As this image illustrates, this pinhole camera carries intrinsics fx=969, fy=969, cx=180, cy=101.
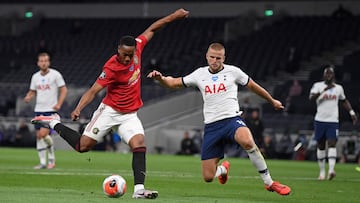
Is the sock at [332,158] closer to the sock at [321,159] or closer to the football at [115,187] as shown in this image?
the sock at [321,159]

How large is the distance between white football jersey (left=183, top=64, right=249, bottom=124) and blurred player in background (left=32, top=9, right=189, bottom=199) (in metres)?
1.12

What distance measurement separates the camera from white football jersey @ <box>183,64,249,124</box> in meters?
15.7

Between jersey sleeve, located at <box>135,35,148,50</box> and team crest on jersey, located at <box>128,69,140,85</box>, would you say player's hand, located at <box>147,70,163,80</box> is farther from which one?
jersey sleeve, located at <box>135,35,148,50</box>

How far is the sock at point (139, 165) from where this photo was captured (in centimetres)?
1477

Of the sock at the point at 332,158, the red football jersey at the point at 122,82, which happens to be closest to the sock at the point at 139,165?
the red football jersey at the point at 122,82

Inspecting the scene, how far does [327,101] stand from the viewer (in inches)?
917

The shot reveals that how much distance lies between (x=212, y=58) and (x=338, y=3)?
121ft

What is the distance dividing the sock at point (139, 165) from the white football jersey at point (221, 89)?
Answer: 4.94 ft

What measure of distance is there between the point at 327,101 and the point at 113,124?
30.2ft

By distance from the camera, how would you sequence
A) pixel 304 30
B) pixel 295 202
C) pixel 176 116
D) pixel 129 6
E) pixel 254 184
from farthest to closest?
pixel 129 6 < pixel 304 30 < pixel 176 116 < pixel 254 184 < pixel 295 202

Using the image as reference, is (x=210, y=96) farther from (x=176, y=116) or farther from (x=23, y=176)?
(x=176, y=116)

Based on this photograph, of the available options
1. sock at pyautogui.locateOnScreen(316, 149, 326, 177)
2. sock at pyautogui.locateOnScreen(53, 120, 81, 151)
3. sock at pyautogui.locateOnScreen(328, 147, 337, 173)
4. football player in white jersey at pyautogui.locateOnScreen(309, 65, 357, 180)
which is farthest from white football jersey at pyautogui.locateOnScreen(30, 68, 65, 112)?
sock at pyautogui.locateOnScreen(53, 120, 81, 151)

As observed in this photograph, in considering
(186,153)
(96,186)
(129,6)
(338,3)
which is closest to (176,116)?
(186,153)

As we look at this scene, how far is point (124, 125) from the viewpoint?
1527cm
